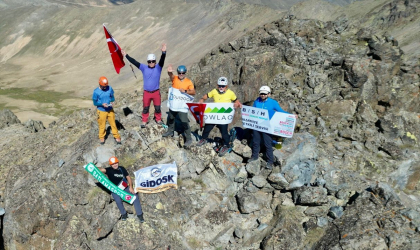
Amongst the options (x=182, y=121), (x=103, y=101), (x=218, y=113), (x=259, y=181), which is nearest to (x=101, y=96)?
(x=103, y=101)

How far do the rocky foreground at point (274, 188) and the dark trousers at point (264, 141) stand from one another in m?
0.39

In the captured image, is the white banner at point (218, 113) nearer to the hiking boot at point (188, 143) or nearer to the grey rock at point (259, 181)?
the hiking boot at point (188, 143)

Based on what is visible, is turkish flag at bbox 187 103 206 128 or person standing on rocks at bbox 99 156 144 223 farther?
turkish flag at bbox 187 103 206 128

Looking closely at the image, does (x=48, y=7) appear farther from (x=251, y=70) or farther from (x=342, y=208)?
(x=342, y=208)

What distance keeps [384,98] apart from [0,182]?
73.5ft

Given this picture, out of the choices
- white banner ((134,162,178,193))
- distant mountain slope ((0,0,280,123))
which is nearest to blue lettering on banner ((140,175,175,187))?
white banner ((134,162,178,193))

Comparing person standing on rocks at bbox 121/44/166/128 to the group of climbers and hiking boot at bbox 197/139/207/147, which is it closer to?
the group of climbers

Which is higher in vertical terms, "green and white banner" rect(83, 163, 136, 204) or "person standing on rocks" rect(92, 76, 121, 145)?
"person standing on rocks" rect(92, 76, 121, 145)

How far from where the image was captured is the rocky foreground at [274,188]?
8945 millimetres

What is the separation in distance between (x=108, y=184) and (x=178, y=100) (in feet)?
13.1

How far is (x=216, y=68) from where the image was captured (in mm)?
20672

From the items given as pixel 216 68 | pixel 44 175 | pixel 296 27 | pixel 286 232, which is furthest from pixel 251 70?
pixel 44 175

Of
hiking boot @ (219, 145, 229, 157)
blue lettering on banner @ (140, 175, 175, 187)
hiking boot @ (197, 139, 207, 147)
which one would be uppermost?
hiking boot @ (197, 139, 207, 147)

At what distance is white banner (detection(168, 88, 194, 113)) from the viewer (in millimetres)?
10625
